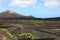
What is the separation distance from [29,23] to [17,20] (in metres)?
1.11

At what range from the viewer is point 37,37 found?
11508mm

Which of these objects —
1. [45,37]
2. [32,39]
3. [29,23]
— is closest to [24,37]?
[32,39]

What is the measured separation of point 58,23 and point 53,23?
1.44 ft

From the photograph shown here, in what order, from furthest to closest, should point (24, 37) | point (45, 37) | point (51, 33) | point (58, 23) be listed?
point (58, 23) < point (51, 33) < point (45, 37) < point (24, 37)

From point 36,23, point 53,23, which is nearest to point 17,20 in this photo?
point 36,23

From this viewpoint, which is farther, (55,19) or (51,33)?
(55,19)

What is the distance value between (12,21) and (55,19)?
3.20 m

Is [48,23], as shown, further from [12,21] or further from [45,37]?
[45,37]

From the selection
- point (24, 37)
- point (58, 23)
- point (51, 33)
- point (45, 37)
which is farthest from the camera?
point (58, 23)

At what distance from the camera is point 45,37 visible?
1143 centimetres

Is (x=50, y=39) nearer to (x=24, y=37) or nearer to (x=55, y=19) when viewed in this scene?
(x=24, y=37)

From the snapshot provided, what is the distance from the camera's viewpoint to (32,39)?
35.4 feet

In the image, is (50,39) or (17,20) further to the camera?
(17,20)

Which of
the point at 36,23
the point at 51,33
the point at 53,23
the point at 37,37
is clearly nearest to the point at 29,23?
the point at 36,23
